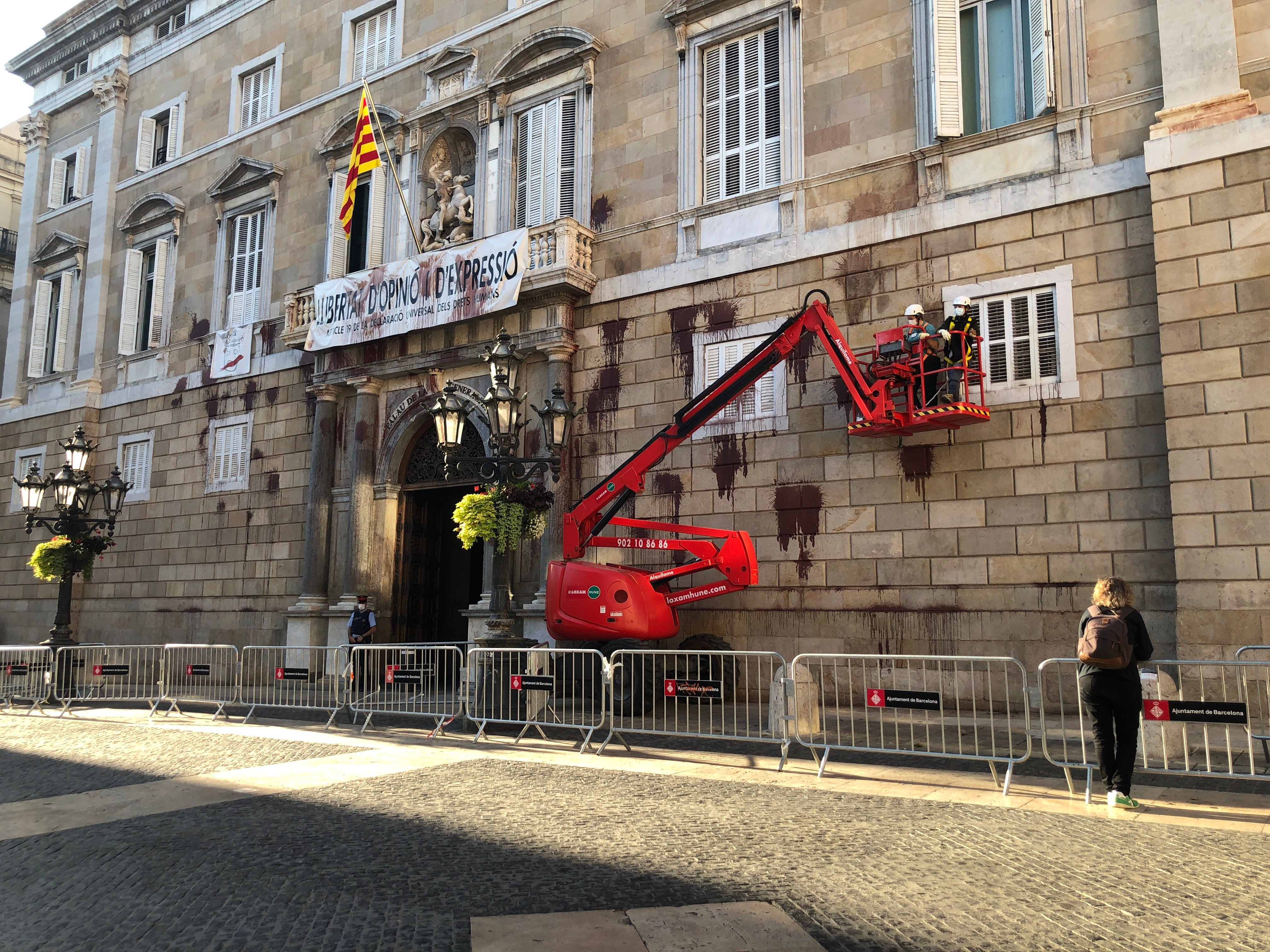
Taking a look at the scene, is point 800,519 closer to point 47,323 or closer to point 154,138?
point 154,138

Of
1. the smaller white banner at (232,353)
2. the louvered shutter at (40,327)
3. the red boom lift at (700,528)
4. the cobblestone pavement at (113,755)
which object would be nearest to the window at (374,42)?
the smaller white banner at (232,353)

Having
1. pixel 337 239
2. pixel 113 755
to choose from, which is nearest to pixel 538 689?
pixel 113 755

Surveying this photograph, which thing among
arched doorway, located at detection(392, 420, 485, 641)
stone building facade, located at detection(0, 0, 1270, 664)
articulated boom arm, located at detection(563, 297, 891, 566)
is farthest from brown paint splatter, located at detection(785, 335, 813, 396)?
arched doorway, located at detection(392, 420, 485, 641)

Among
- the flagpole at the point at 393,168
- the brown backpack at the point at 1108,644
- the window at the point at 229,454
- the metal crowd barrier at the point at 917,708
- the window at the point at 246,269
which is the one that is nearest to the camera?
the brown backpack at the point at 1108,644

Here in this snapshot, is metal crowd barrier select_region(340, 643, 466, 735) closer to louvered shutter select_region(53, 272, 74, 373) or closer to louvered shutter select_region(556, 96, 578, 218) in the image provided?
louvered shutter select_region(556, 96, 578, 218)

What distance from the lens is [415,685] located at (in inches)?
478

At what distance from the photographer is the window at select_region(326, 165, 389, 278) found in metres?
20.3

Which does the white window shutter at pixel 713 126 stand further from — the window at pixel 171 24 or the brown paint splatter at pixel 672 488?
the window at pixel 171 24

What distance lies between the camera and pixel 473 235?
19.0 m

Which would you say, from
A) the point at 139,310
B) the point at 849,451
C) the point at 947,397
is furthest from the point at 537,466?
the point at 139,310

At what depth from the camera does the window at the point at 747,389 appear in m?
14.7

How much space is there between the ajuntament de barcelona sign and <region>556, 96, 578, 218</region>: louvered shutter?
135 centimetres

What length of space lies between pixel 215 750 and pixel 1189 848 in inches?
369

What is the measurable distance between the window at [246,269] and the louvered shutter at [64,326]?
21.5 ft
